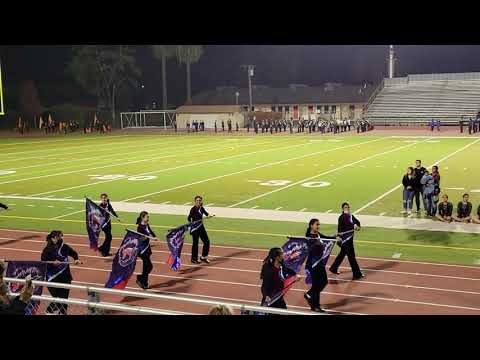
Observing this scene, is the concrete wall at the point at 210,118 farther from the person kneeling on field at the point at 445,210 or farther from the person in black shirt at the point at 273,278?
the person in black shirt at the point at 273,278

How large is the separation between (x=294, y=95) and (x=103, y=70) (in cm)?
2310

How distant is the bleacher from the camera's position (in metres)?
62.9

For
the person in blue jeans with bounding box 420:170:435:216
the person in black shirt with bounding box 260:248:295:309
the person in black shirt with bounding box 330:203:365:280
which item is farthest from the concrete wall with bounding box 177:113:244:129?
the person in black shirt with bounding box 260:248:295:309

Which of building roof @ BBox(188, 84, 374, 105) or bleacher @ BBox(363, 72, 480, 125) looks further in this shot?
building roof @ BBox(188, 84, 374, 105)

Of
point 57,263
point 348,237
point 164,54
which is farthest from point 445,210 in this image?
point 164,54

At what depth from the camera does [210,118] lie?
71812mm

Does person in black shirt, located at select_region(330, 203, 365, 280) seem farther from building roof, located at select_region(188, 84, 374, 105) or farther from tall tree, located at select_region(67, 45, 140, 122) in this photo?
tall tree, located at select_region(67, 45, 140, 122)

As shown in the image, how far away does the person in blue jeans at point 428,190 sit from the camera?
53.6 ft

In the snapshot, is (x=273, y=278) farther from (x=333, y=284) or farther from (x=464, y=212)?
(x=464, y=212)

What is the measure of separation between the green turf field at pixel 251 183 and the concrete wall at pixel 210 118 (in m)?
29.8

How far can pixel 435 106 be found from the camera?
6456 cm

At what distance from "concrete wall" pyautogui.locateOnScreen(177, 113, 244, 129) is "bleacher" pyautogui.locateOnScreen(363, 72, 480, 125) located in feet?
45.7

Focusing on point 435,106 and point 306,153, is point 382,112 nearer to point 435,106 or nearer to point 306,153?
point 435,106
